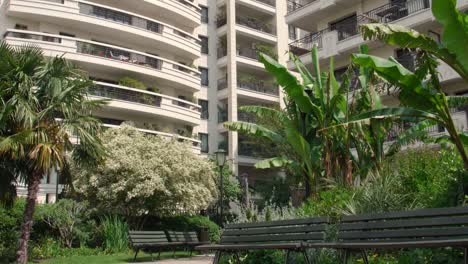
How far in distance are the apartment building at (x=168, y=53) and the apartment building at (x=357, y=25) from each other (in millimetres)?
9434

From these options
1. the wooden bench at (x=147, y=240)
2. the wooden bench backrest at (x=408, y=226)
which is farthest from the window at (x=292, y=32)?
the wooden bench backrest at (x=408, y=226)

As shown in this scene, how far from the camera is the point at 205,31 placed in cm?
4653

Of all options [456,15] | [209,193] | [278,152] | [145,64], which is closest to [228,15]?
[145,64]

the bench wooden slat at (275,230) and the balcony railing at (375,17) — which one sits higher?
the balcony railing at (375,17)

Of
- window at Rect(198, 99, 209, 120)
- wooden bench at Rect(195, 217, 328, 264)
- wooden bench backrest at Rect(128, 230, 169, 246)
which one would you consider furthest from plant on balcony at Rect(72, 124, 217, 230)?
window at Rect(198, 99, 209, 120)

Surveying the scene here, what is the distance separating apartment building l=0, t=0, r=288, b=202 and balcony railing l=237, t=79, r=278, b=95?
0.09 metres

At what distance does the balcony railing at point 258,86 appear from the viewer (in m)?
45.0

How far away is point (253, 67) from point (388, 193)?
3760cm

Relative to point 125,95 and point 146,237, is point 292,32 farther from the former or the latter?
point 146,237

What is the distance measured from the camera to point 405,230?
6320mm

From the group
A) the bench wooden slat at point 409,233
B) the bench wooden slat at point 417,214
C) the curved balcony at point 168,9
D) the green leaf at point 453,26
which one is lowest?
the bench wooden slat at point 409,233

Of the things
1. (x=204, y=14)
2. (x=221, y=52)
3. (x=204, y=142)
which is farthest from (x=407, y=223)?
(x=204, y=14)

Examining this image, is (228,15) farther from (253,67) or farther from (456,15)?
(456,15)

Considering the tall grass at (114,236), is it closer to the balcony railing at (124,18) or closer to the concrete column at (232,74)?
the balcony railing at (124,18)
